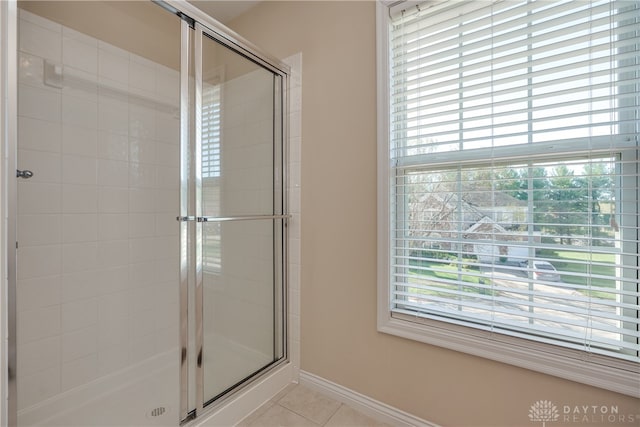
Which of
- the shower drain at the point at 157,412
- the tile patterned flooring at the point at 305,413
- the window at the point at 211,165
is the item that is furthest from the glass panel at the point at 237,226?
the shower drain at the point at 157,412

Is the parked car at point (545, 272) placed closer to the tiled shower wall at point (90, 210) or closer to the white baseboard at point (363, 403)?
the white baseboard at point (363, 403)

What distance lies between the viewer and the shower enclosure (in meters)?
1.35

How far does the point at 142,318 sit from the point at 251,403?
3.11 ft

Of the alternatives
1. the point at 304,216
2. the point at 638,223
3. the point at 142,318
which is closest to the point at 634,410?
the point at 638,223

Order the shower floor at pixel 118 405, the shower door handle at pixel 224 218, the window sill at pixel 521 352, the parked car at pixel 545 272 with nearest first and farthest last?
1. the window sill at pixel 521 352
2. the parked car at pixel 545 272
3. the shower door handle at pixel 224 218
4. the shower floor at pixel 118 405

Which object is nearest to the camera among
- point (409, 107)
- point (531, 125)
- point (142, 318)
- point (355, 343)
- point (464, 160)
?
point (531, 125)

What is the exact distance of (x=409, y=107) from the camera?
4.82 ft

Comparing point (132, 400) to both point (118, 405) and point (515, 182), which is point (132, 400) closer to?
point (118, 405)

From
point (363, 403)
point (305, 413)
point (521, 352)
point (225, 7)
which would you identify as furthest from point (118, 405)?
point (225, 7)

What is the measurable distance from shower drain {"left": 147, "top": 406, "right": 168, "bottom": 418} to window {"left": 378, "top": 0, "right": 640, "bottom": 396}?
131cm

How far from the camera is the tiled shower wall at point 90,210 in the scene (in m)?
1.47

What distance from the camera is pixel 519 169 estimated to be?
3.96 ft

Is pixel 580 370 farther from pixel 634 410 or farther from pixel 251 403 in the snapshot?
pixel 251 403

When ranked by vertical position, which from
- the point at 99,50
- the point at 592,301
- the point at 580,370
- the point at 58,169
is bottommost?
the point at 580,370
